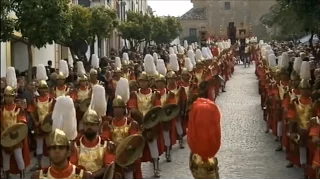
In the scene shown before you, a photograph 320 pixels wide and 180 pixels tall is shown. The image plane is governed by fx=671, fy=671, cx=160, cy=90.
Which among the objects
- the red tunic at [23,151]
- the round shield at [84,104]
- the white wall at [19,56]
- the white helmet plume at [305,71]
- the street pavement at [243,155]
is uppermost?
the white wall at [19,56]

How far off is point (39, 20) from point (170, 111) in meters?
5.63

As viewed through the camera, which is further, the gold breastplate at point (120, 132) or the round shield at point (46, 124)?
the round shield at point (46, 124)

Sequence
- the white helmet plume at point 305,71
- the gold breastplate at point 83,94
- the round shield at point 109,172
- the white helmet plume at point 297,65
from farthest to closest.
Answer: the white helmet plume at point 297,65
the white helmet plume at point 305,71
the gold breastplate at point 83,94
the round shield at point 109,172

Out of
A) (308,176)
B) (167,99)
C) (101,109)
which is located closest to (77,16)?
(167,99)

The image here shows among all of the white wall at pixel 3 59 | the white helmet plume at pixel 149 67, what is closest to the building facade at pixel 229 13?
the white wall at pixel 3 59

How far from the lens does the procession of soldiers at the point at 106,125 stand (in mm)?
7227

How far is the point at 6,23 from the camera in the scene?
16422mm

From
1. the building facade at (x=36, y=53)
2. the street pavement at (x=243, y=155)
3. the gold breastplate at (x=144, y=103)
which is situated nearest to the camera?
the street pavement at (x=243, y=155)

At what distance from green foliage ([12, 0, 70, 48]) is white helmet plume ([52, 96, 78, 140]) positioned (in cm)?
794

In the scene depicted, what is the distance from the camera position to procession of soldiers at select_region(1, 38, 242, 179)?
7227mm

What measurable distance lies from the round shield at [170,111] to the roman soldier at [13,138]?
8.47 ft

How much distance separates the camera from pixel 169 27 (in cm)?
4934

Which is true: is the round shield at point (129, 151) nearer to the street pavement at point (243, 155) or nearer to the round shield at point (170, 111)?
the street pavement at point (243, 155)

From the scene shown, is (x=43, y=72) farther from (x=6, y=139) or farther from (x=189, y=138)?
(x=189, y=138)
